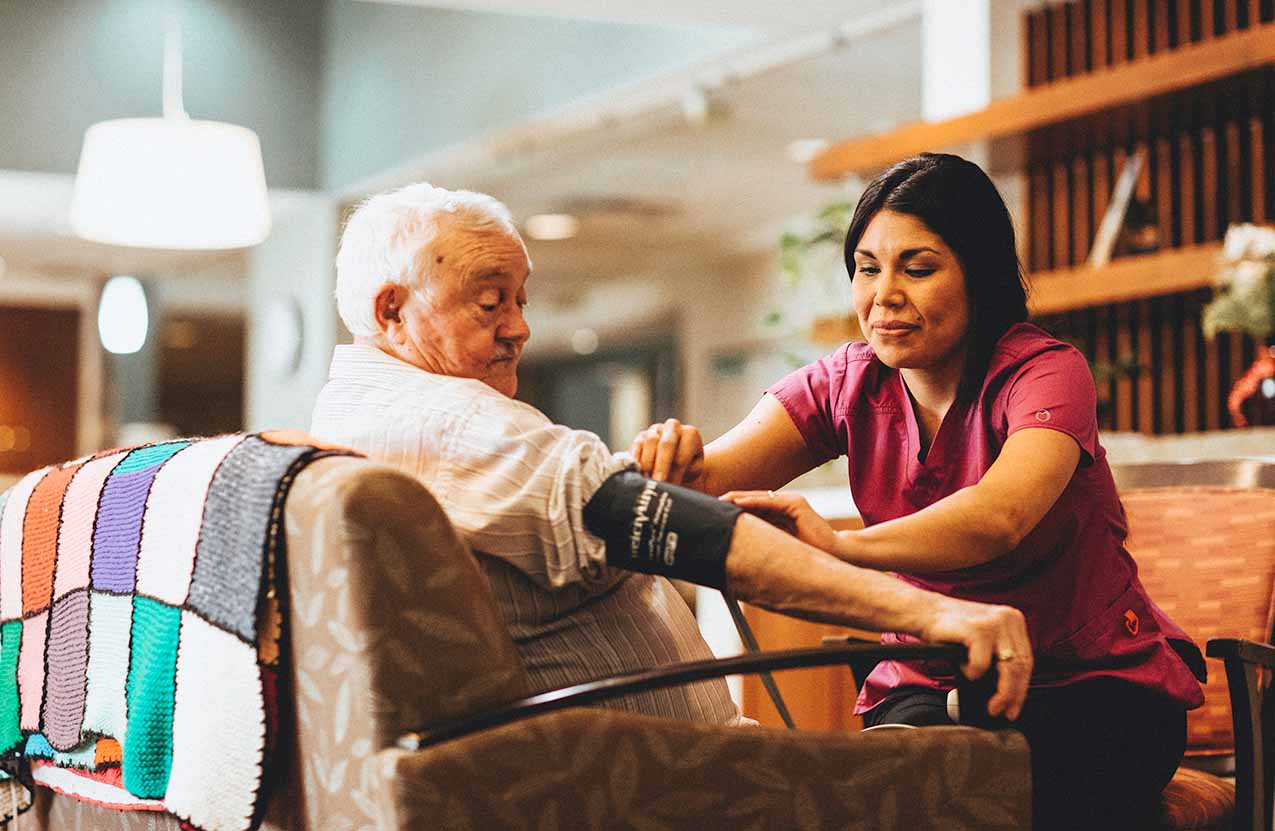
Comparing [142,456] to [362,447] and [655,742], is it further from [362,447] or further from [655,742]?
[655,742]

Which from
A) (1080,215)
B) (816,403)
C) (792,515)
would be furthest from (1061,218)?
(792,515)

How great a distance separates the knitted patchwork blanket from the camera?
1.37 meters

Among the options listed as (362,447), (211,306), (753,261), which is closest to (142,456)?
(362,447)

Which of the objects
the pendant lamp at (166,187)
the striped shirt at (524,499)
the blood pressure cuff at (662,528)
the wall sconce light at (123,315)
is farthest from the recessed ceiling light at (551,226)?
the blood pressure cuff at (662,528)

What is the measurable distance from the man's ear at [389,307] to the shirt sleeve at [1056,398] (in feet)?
2.29

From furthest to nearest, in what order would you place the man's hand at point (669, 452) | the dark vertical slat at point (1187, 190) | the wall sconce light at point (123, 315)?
1. the wall sconce light at point (123, 315)
2. the dark vertical slat at point (1187, 190)
3. the man's hand at point (669, 452)

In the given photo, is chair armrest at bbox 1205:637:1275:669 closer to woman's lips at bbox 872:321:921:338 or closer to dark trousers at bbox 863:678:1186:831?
dark trousers at bbox 863:678:1186:831

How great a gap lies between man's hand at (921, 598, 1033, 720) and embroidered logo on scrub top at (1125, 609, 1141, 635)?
346 mm

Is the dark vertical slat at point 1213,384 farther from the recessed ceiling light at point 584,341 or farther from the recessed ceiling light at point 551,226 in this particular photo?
the recessed ceiling light at point 584,341

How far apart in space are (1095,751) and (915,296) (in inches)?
22.0

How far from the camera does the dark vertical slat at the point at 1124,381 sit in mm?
4793

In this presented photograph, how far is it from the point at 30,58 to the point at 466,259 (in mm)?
6903

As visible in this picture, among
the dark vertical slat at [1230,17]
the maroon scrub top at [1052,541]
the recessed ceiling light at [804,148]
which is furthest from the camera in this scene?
the recessed ceiling light at [804,148]

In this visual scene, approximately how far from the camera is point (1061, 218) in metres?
4.95
